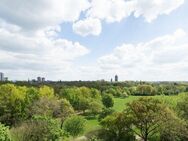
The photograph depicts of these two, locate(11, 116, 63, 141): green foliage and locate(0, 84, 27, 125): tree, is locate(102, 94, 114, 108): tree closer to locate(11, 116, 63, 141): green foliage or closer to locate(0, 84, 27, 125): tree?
locate(0, 84, 27, 125): tree

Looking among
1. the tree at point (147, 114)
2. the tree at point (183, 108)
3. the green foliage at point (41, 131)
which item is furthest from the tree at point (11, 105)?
the green foliage at point (41, 131)

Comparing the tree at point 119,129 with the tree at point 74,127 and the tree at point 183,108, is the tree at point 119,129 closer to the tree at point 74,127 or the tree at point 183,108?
the tree at point 74,127

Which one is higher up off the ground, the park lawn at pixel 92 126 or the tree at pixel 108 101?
the tree at pixel 108 101

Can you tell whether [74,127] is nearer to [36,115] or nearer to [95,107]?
[36,115]

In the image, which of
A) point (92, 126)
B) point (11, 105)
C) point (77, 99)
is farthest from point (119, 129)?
point (77, 99)

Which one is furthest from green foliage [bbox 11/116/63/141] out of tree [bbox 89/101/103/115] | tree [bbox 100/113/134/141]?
tree [bbox 89/101/103/115]

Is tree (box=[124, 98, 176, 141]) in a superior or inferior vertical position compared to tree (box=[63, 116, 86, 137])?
superior

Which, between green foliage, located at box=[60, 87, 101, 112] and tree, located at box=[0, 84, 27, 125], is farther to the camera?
green foliage, located at box=[60, 87, 101, 112]

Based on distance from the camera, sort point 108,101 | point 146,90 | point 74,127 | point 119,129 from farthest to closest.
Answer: point 146,90 → point 108,101 → point 74,127 → point 119,129

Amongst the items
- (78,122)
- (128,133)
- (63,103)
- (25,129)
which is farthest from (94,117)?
(25,129)
